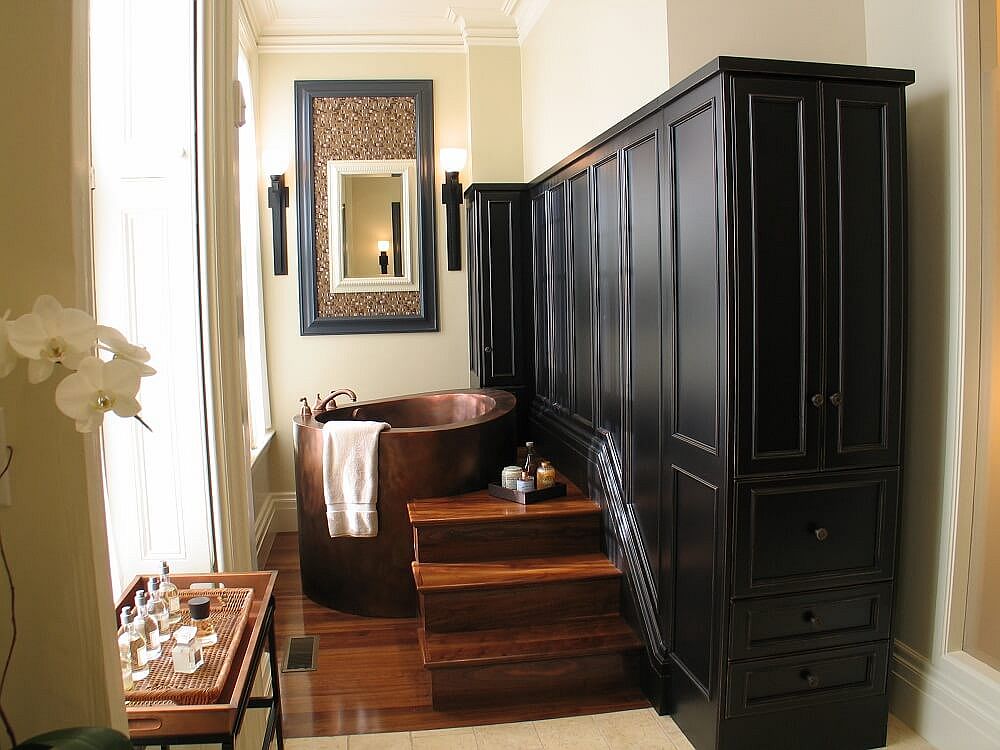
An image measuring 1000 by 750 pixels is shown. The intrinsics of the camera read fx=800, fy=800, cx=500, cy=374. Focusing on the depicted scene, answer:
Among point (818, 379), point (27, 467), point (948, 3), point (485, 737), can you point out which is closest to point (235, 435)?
point (485, 737)

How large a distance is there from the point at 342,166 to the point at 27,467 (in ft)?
13.6

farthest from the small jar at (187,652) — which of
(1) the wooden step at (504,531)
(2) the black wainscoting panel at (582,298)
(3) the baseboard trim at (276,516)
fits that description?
(3) the baseboard trim at (276,516)

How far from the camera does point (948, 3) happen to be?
97.4 inches

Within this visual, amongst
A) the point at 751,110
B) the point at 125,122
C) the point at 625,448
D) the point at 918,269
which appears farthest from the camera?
the point at 625,448

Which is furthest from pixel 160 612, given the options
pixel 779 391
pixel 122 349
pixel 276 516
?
pixel 276 516

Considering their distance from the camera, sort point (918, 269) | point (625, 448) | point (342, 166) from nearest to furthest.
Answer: point (918, 269) → point (625, 448) → point (342, 166)

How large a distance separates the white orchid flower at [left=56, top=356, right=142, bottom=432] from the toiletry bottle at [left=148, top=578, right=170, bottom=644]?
2.85ft

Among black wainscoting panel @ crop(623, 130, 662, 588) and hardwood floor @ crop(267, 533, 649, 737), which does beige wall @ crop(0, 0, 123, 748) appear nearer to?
hardwood floor @ crop(267, 533, 649, 737)

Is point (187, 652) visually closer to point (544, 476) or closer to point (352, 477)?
point (352, 477)

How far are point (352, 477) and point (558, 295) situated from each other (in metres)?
1.40

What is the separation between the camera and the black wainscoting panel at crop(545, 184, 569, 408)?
400cm

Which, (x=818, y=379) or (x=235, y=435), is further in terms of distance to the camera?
(x=235, y=435)

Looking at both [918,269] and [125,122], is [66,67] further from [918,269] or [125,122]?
[918,269]

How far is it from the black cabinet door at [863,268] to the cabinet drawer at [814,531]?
10 centimetres
